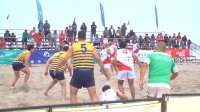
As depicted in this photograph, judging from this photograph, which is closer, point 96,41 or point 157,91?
point 157,91

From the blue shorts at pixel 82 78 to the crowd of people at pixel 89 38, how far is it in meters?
17.4

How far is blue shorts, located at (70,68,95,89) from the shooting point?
8477 mm

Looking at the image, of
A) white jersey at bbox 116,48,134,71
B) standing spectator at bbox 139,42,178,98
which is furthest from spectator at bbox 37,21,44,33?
standing spectator at bbox 139,42,178,98

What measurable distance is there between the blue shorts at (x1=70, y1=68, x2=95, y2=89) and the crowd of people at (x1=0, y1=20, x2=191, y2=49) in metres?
17.4

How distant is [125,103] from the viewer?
216 inches

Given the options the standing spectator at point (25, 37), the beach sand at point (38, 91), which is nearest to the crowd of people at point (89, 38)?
the standing spectator at point (25, 37)

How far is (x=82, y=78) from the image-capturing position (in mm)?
8516

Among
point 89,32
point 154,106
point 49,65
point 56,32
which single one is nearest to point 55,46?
point 56,32

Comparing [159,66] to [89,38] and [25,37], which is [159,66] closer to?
[25,37]

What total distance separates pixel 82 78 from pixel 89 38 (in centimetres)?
2034

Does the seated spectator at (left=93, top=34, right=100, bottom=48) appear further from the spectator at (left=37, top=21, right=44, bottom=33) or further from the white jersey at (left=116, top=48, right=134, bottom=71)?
the white jersey at (left=116, top=48, right=134, bottom=71)

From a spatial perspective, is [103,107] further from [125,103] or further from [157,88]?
[157,88]

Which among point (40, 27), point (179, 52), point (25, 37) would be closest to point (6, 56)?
point (25, 37)

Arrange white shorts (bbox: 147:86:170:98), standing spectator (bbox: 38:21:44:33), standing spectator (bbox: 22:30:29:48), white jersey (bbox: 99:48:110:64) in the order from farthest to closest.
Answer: standing spectator (bbox: 38:21:44:33) → standing spectator (bbox: 22:30:29:48) → white jersey (bbox: 99:48:110:64) → white shorts (bbox: 147:86:170:98)
